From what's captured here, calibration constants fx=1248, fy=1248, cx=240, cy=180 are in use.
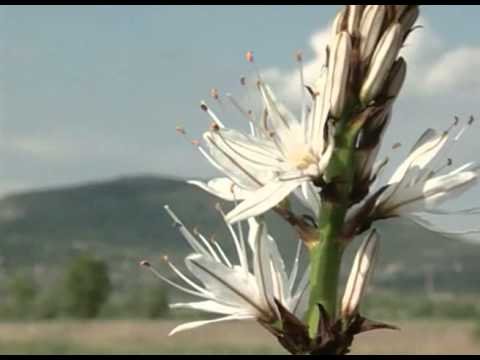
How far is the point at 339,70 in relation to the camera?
2324 mm

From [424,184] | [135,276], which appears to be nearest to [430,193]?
[424,184]

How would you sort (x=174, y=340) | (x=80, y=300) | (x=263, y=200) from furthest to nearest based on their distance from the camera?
(x=80, y=300), (x=174, y=340), (x=263, y=200)

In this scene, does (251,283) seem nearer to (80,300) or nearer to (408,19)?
(408,19)

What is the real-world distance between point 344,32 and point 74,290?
3639 inches

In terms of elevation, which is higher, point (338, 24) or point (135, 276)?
point (135, 276)

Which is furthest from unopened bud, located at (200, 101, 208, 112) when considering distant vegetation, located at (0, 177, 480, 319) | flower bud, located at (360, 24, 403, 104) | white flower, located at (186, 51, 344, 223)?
distant vegetation, located at (0, 177, 480, 319)

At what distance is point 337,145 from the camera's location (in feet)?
7.73

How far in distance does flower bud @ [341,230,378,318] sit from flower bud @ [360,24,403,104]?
263mm

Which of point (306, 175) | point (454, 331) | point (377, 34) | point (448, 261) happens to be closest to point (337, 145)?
point (306, 175)

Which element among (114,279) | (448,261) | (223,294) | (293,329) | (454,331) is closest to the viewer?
(293,329)

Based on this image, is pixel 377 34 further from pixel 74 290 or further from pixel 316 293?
pixel 74 290

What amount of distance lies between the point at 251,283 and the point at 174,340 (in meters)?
64.8

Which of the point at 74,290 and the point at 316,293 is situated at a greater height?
the point at 74,290

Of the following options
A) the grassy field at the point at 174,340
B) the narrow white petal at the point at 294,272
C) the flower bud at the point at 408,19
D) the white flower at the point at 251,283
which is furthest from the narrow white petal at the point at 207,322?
the grassy field at the point at 174,340
